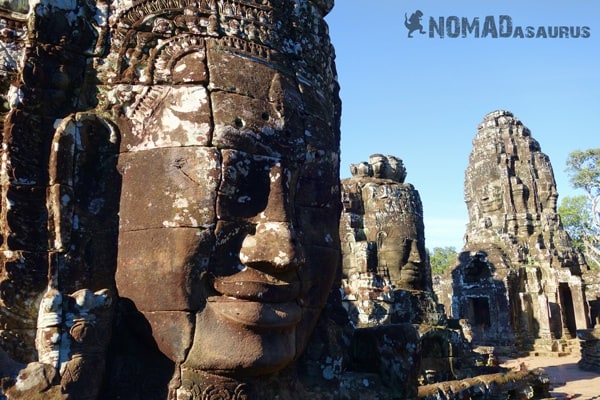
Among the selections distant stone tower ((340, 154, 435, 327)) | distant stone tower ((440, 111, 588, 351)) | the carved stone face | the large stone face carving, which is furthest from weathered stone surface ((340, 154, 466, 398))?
distant stone tower ((440, 111, 588, 351))

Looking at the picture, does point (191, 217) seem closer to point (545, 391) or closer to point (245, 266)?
point (245, 266)

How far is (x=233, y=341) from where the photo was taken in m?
2.69

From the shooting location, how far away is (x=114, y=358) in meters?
2.82

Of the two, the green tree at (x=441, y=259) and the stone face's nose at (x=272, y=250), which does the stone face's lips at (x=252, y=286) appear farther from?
the green tree at (x=441, y=259)

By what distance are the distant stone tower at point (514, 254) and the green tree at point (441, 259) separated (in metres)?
23.9

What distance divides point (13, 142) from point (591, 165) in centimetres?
3953

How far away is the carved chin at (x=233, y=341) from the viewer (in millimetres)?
2678

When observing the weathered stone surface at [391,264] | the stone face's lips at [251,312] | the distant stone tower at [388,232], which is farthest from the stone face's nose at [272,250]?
the distant stone tower at [388,232]

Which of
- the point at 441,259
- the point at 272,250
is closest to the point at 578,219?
the point at 441,259

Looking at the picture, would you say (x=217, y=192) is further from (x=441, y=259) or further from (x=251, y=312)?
(x=441, y=259)

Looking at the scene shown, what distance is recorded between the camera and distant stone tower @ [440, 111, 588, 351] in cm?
2200

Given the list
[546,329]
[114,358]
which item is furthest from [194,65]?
[546,329]

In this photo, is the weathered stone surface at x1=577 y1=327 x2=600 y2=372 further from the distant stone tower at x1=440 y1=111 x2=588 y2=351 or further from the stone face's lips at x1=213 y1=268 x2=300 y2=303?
the stone face's lips at x1=213 y1=268 x2=300 y2=303

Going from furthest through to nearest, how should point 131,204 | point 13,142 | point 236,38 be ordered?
point 236,38
point 131,204
point 13,142
